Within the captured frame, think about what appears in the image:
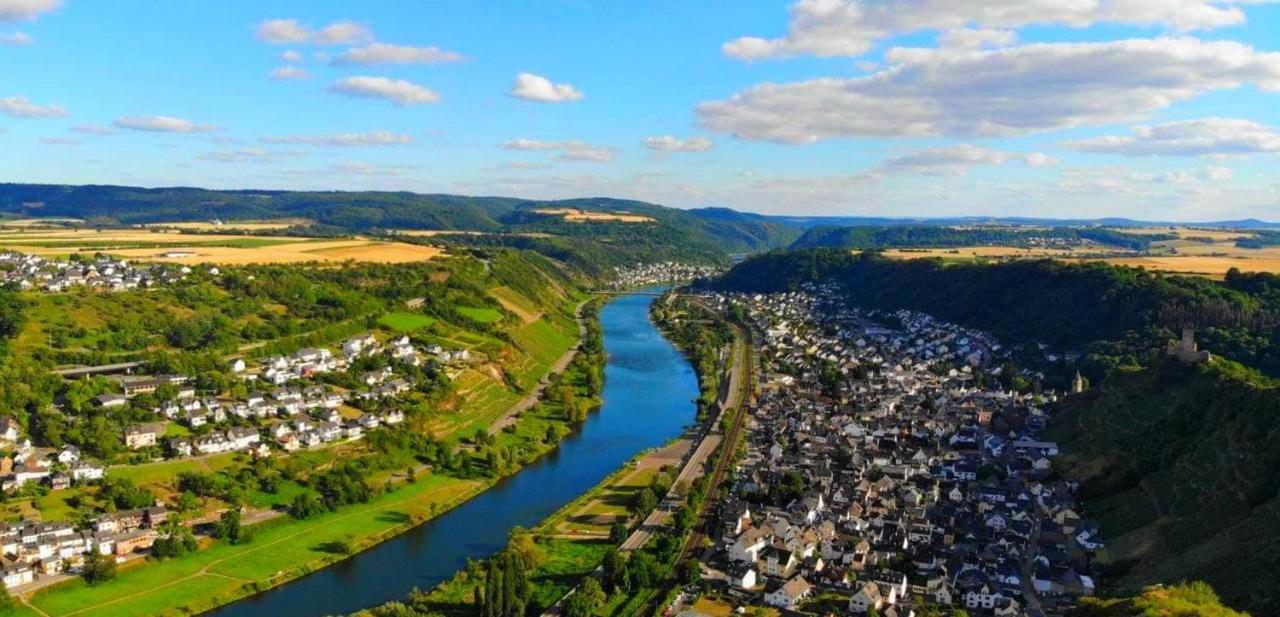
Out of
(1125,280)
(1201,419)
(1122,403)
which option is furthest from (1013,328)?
(1201,419)

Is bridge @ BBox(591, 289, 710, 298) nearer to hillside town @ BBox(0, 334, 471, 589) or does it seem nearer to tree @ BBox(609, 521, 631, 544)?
hillside town @ BBox(0, 334, 471, 589)

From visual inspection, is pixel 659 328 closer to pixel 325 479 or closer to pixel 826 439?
pixel 826 439

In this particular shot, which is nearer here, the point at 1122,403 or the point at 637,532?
the point at 637,532

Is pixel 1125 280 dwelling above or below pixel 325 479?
above

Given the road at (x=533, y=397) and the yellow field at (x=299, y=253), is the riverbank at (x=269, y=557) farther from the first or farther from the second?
the yellow field at (x=299, y=253)

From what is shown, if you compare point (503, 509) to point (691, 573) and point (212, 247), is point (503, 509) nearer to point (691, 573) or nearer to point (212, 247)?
point (691, 573)

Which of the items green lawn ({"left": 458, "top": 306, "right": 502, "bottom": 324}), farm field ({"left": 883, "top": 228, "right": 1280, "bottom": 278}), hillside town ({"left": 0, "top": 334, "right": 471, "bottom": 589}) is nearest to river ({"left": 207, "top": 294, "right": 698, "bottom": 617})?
hillside town ({"left": 0, "top": 334, "right": 471, "bottom": 589})

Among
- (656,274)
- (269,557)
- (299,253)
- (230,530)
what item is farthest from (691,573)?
(656,274)
